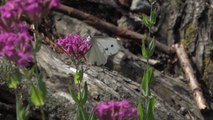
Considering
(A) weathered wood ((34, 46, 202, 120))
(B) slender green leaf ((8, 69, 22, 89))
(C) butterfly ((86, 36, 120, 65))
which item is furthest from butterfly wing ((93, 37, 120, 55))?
(B) slender green leaf ((8, 69, 22, 89))

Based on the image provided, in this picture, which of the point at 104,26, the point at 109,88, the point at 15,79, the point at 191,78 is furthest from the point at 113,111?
the point at 104,26

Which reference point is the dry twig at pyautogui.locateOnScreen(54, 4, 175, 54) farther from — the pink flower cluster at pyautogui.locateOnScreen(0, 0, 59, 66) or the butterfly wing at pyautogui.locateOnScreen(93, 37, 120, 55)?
the pink flower cluster at pyautogui.locateOnScreen(0, 0, 59, 66)

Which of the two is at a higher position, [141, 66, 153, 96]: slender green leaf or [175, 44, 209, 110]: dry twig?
[141, 66, 153, 96]: slender green leaf

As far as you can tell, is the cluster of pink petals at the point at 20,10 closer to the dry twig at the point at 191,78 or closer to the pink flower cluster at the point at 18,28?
the pink flower cluster at the point at 18,28

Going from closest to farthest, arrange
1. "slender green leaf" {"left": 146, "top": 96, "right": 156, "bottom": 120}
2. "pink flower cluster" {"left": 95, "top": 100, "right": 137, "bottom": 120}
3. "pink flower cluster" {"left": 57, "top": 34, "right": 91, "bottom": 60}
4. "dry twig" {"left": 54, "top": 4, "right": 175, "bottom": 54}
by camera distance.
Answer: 1. "pink flower cluster" {"left": 95, "top": 100, "right": 137, "bottom": 120}
2. "pink flower cluster" {"left": 57, "top": 34, "right": 91, "bottom": 60}
3. "slender green leaf" {"left": 146, "top": 96, "right": 156, "bottom": 120}
4. "dry twig" {"left": 54, "top": 4, "right": 175, "bottom": 54}

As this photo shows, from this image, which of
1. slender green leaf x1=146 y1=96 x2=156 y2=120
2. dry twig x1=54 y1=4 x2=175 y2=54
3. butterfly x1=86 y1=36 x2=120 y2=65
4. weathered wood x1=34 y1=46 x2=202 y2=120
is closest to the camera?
slender green leaf x1=146 y1=96 x2=156 y2=120

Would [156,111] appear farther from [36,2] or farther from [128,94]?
[36,2]

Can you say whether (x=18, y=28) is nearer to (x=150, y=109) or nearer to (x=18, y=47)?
(x=18, y=47)

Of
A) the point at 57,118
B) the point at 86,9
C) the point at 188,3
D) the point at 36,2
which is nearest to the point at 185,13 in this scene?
the point at 188,3
